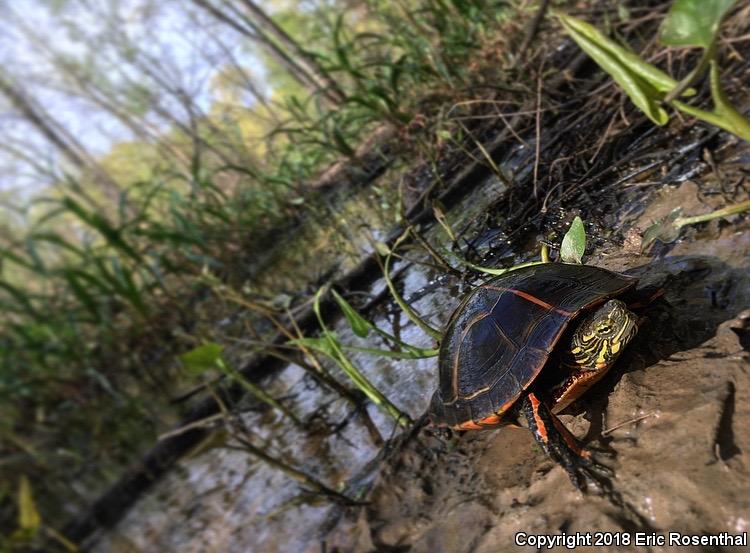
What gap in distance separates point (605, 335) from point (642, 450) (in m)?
0.25

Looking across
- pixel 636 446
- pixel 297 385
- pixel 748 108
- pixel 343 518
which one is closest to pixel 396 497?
pixel 343 518

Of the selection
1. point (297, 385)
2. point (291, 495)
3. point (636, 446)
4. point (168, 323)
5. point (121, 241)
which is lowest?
point (636, 446)

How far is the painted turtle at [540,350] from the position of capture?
1.05 metres

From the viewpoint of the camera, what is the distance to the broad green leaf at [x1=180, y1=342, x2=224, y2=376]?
69.6 inches

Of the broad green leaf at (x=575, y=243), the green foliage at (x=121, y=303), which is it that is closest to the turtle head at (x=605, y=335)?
the broad green leaf at (x=575, y=243)

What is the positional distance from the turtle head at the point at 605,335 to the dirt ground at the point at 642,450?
0.45 ft

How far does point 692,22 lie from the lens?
88 cm

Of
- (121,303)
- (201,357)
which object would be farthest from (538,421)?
(121,303)

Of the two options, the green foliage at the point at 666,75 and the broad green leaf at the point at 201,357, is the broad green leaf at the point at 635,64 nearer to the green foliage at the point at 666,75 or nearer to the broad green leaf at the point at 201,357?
the green foliage at the point at 666,75

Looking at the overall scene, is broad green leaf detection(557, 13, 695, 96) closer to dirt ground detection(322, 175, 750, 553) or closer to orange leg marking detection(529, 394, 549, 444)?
dirt ground detection(322, 175, 750, 553)

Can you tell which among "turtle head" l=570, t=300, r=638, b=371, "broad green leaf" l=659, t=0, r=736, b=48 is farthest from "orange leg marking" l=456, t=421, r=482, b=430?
"broad green leaf" l=659, t=0, r=736, b=48

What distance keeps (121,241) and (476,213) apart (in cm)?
240

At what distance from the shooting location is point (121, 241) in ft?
10.5

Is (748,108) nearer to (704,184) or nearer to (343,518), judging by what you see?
(704,184)
